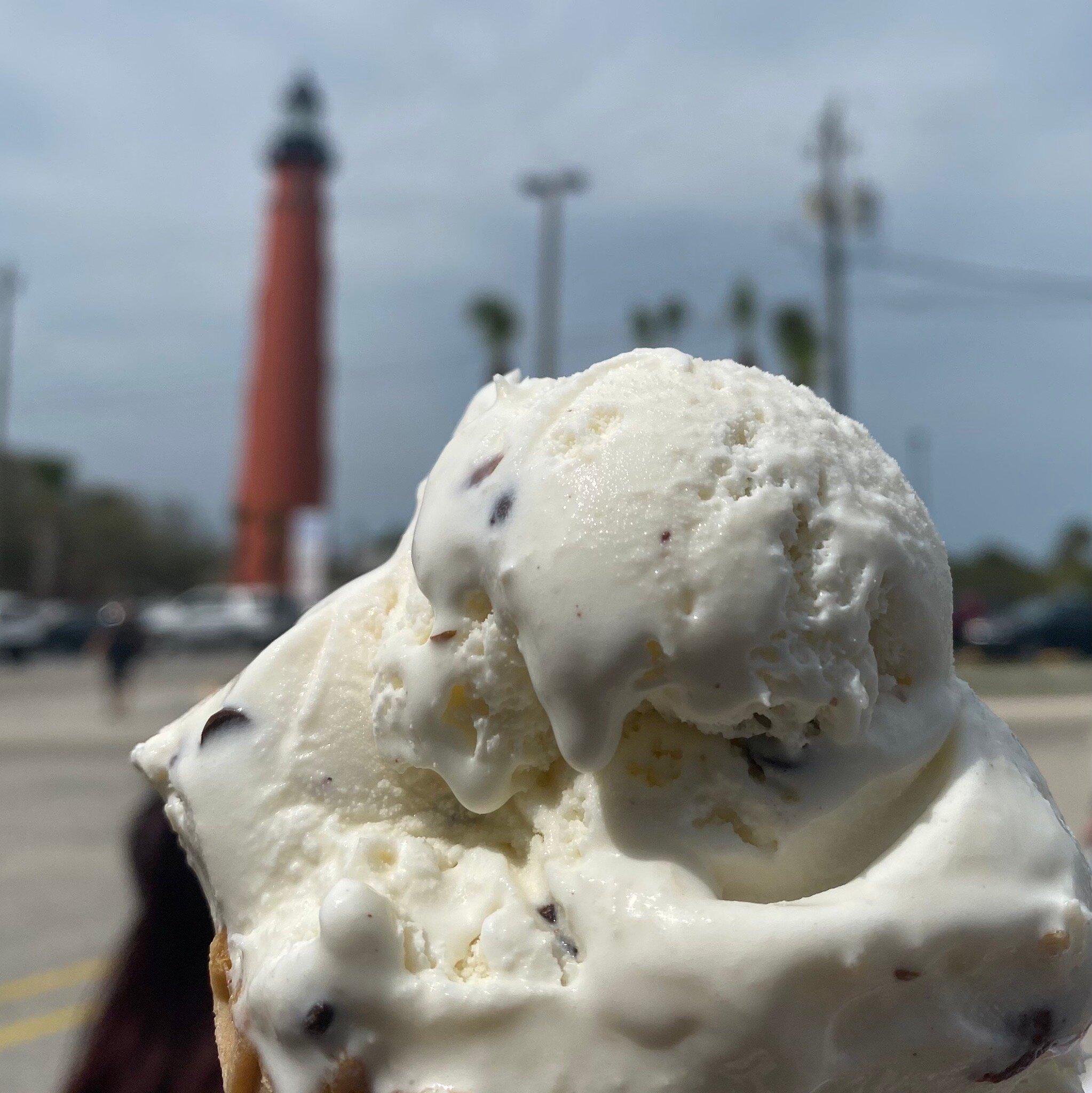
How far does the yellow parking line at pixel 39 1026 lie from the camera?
4.48m

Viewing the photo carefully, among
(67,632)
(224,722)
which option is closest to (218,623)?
(67,632)

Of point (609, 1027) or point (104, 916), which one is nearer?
point (609, 1027)

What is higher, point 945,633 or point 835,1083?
point 945,633

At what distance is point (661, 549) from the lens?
1137 mm

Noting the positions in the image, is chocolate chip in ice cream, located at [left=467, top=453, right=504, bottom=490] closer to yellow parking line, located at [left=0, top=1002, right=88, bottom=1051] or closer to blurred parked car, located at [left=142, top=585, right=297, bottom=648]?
yellow parking line, located at [left=0, top=1002, right=88, bottom=1051]

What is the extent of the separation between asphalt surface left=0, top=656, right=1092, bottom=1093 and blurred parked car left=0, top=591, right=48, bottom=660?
794cm

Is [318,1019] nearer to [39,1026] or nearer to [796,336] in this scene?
[39,1026]

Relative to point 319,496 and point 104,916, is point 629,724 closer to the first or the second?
point 104,916

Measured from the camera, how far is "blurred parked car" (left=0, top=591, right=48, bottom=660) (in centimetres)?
2484

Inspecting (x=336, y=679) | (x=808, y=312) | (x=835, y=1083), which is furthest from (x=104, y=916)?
(x=808, y=312)

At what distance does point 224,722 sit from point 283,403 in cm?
3192

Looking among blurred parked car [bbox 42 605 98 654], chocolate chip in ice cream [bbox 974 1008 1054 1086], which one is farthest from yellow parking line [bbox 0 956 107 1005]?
blurred parked car [bbox 42 605 98 654]

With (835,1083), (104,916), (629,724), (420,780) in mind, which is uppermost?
(629,724)

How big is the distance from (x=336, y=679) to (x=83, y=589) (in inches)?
1864
